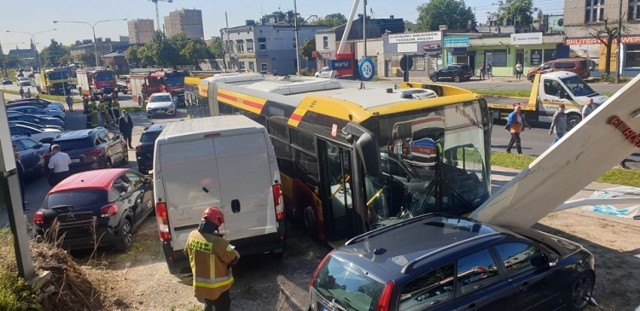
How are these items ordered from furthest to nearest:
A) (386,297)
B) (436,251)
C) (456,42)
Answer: (456,42)
(436,251)
(386,297)

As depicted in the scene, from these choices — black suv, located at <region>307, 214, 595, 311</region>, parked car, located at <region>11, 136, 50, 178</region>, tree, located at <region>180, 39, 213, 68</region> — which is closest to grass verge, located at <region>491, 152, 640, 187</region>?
black suv, located at <region>307, 214, 595, 311</region>

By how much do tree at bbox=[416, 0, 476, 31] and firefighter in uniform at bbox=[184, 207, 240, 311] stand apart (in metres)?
90.7

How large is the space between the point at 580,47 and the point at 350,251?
4385 cm

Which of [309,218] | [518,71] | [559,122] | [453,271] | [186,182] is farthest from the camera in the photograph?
[518,71]

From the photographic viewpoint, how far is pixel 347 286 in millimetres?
5316

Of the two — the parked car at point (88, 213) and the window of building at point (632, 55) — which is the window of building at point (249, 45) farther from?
A: the parked car at point (88, 213)

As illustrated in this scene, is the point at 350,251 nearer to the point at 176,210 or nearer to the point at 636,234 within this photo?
the point at 176,210

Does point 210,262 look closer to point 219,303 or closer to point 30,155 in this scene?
point 219,303

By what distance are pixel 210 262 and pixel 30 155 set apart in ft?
43.6

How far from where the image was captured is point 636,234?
871cm

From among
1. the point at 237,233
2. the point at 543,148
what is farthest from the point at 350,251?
the point at 543,148

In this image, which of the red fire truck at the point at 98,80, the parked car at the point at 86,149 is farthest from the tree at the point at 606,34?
the red fire truck at the point at 98,80

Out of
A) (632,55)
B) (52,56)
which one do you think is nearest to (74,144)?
(632,55)

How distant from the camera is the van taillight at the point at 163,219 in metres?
7.49
